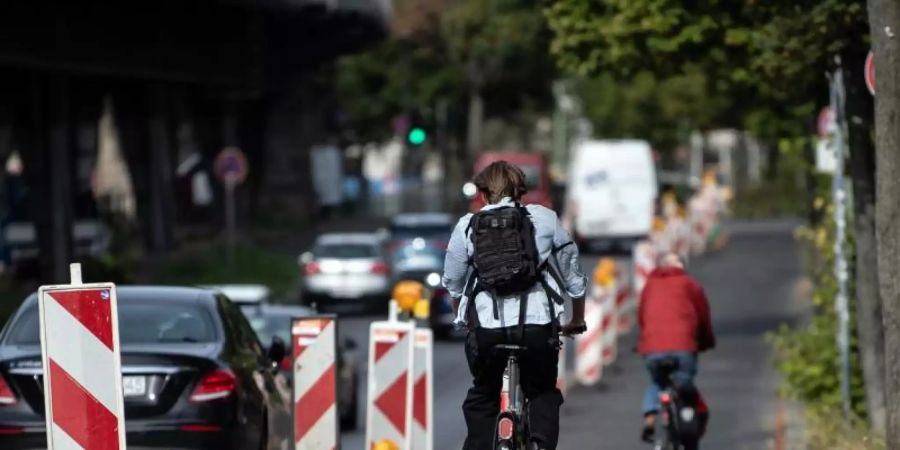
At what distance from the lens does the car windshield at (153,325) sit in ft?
40.4

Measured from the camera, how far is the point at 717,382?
2616cm

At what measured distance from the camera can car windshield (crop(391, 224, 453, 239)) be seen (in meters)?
40.9

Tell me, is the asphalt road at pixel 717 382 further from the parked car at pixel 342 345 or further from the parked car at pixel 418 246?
the parked car at pixel 418 246

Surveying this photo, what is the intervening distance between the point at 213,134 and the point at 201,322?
4471 cm

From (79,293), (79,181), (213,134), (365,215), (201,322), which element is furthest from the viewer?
(365,215)

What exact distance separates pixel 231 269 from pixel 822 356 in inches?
1014

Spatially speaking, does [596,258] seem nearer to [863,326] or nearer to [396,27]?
[396,27]

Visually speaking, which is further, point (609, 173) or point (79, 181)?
point (609, 173)

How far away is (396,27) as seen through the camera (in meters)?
72.2

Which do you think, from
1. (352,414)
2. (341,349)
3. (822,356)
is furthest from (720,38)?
(352,414)

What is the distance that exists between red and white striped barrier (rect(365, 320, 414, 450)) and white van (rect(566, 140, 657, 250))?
129ft

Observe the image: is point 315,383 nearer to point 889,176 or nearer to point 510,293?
point 889,176

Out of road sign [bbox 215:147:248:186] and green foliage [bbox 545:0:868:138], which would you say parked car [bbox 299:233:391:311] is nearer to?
road sign [bbox 215:147:248:186]

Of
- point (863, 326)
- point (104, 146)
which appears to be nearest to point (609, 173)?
point (104, 146)
